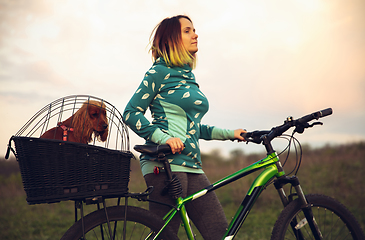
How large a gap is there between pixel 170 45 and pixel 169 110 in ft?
1.39

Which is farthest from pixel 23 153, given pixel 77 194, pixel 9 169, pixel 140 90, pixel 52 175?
pixel 9 169

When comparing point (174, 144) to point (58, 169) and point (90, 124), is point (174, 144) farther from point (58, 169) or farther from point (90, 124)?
point (90, 124)

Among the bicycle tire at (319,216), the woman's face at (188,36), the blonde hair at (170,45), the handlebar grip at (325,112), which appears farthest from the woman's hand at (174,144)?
the handlebar grip at (325,112)

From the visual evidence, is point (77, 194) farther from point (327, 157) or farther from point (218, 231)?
point (327, 157)

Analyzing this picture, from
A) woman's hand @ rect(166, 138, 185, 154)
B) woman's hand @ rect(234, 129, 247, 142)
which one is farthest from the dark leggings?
woman's hand @ rect(234, 129, 247, 142)

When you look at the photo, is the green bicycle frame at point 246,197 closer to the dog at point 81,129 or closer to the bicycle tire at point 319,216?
the bicycle tire at point 319,216

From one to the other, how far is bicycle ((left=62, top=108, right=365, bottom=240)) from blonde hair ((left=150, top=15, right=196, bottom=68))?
59 cm

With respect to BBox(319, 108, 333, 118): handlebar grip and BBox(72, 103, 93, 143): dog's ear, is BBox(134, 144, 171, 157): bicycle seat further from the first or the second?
BBox(319, 108, 333, 118): handlebar grip

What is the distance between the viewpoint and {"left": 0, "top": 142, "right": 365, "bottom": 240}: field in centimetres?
624

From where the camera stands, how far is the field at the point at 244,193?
6.24 m

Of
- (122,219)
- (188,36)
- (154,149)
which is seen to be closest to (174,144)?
(154,149)

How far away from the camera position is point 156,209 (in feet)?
6.31

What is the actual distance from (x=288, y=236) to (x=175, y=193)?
767 millimetres

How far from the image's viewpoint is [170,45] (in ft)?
6.73
